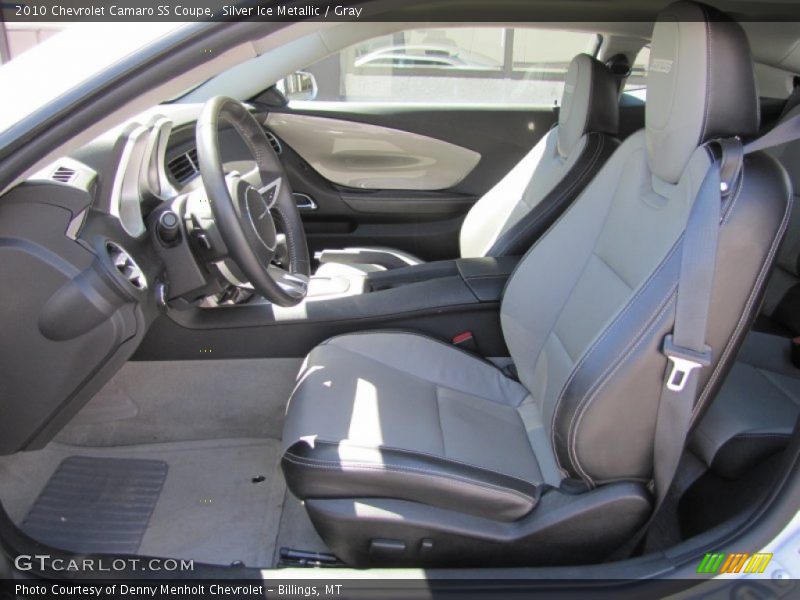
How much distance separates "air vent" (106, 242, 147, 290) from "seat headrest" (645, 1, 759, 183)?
104 centimetres

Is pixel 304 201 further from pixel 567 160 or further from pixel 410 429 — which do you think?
pixel 410 429

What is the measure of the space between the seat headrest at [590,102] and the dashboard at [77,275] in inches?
49.5

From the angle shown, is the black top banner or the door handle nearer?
the black top banner

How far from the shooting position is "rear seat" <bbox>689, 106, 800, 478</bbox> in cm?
125

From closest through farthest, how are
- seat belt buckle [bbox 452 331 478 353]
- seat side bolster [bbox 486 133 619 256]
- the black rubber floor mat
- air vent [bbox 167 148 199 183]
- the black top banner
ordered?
the black top banner, the black rubber floor mat, seat belt buckle [bbox 452 331 478 353], seat side bolster [bbox 486 133 619 256], air vent [bbox 167 148 199 183]

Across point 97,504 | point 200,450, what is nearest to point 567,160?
point 200,450

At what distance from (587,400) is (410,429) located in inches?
14.6

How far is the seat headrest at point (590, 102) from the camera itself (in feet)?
6.47

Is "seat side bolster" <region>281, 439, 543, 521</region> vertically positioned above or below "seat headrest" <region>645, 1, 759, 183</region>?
below

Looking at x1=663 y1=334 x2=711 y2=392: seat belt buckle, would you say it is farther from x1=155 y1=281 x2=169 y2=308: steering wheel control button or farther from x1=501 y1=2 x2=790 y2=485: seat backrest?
x1=155 y1=281 x2=169 y2=308: steering wheel control button

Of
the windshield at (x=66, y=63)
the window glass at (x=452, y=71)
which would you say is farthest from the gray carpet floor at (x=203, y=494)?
the window glass at (x=452, y=71)

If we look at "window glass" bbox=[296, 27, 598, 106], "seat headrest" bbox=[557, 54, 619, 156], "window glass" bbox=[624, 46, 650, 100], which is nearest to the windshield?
"seat headrest" bbox=[557, 54, 619, 156]

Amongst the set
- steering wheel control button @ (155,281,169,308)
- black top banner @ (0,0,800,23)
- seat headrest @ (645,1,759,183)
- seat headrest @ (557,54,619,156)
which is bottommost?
steering wheel control button @ (155,281,169,308)

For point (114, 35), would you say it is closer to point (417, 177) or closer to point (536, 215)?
point (536, 215)
